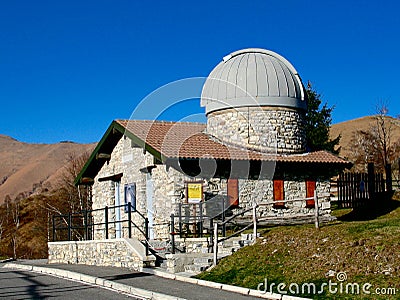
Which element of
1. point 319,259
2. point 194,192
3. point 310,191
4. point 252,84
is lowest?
point 319,259

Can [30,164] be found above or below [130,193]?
above

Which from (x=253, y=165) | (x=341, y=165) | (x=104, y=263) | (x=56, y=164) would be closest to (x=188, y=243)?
(x=104, y=263)

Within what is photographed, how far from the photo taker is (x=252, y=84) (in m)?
24.5

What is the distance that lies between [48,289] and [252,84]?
13.1m

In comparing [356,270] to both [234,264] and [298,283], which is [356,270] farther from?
[234,264]

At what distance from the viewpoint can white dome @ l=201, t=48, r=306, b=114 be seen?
24438 mm

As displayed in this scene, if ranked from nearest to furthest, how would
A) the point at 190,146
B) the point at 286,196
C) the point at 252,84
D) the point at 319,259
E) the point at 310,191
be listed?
the point at 319,259 < the point at 190,146 < the point at 286,196 < the point at 310,191 < the point at 252,84

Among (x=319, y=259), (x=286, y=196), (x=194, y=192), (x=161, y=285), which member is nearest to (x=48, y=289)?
(x=161, y=285)

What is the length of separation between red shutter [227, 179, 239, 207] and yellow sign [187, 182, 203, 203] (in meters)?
1.35

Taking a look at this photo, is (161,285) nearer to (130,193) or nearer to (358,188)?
(130,193)

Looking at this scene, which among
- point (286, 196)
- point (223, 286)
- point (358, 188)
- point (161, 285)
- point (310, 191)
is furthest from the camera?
point (358, 188)

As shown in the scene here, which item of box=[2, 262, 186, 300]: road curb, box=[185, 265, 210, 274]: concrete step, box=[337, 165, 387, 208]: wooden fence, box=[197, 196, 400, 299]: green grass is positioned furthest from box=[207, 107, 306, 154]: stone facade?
box=[2, 262, 186, 300]: road curb

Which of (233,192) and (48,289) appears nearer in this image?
(48,289)

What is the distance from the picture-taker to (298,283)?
12758 millimetres
